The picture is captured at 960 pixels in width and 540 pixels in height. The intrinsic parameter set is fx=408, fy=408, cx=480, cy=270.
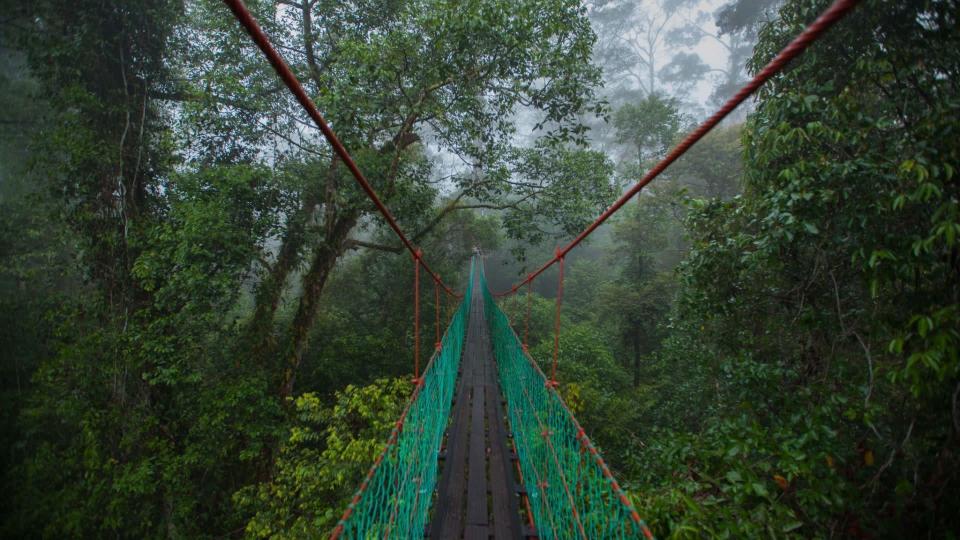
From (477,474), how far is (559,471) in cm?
73

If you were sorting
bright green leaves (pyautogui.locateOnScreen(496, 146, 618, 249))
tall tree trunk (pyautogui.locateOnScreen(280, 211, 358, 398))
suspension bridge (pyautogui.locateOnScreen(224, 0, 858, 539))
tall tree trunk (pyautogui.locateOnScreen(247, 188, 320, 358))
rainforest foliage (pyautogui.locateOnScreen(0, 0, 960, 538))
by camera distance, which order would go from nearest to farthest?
1. suspension bridge (pyautogui.locateOnScreen(224, 0, 858, 539))
2. rainforest foliage (pyautogui.locateOnScreen(0, 0, 960, 538))
3. tall tree trunk (pyautogui.locateOnScreen(247, 188, 320, 358))
4. bright green leaves (pyautogui.locateOnScreen(496, 146, 618, 249))
5. tall tree trunk (pyautogui.locateOnScreen(280, 211, 358, 398))

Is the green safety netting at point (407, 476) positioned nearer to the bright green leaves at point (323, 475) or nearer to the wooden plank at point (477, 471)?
the wooden plank at point (477, 471)

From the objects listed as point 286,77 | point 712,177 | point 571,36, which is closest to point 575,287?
point 712,177

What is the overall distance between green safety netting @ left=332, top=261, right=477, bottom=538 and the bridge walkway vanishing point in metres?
0.11

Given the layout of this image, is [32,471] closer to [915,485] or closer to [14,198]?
[14,198]

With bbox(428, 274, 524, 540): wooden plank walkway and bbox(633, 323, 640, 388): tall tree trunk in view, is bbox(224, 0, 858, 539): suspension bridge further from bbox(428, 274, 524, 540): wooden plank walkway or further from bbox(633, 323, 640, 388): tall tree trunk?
bbox(633, 323, 640, 388): tall tree trunk

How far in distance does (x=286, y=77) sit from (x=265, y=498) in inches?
126

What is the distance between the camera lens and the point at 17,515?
3650mm

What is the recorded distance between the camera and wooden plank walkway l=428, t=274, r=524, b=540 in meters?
1.69

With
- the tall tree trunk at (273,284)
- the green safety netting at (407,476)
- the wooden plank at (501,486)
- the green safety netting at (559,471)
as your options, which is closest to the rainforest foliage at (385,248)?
the tall tree trunk at (273,284)

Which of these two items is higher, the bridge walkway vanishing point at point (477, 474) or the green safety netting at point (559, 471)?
the green safety netting at point (559, 471)

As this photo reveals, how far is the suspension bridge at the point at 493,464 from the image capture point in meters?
0.94

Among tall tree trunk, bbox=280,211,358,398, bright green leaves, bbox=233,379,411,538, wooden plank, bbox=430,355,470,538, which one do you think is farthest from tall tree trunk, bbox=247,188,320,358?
wooden plank, bbox=430,355,470,538

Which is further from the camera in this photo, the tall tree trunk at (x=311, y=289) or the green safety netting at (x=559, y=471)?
the tall tree trunk at (x=311, y=289)
